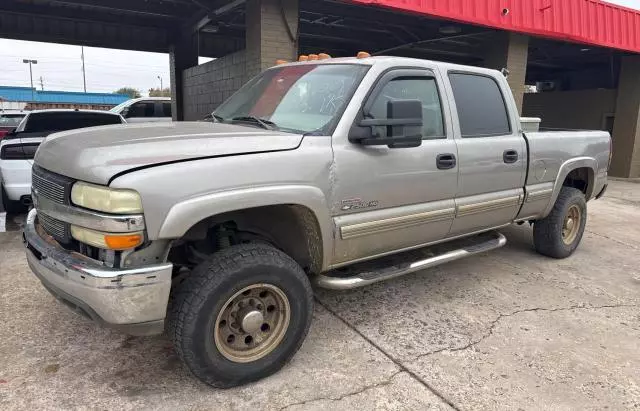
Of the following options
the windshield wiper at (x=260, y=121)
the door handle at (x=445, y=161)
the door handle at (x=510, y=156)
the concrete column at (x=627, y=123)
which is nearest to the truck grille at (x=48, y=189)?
the windshield wiper at (x=260, y=121)

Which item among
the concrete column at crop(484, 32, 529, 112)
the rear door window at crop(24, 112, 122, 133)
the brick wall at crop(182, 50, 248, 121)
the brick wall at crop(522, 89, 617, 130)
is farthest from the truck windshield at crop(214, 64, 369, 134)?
the brick wall at crop(522, 89, 617, 130)

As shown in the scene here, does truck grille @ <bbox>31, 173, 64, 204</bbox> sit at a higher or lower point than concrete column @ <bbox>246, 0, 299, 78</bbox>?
lower

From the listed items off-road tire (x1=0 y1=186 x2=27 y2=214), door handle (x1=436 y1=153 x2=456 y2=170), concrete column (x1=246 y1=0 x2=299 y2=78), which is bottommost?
off-road tire (x1=0 y1=186 x2=27 y2=214)

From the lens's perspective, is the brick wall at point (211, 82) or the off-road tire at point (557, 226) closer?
the off-road tire at point (557, 226)

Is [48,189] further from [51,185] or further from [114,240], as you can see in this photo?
[114,240]

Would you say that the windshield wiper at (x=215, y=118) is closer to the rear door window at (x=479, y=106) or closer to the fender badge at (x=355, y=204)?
the fender badge at (x=355, y=204)

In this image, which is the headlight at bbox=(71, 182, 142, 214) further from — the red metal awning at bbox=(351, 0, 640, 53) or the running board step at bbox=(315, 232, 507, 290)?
the red metal awning at bbox=(351, 0, 640, 53)

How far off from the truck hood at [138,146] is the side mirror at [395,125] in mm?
453

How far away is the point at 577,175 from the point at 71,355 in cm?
539

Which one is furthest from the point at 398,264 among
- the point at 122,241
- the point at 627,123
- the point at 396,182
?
the point at 627,123

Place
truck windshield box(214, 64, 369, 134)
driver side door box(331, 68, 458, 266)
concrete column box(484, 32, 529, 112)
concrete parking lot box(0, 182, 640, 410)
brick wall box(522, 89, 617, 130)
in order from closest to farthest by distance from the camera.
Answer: concrete parking lot box(0, 182, 640, 410) → driver side door box(331, 68, 458, 266) → truck windshield box(214, 64, 369, 134) → concrete column box(484, 32, 529, 112) → brick wall box(522, 89, 617, 130)

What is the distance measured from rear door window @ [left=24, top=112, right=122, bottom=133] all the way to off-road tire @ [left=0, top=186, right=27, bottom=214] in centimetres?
134

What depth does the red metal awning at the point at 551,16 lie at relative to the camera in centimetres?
811

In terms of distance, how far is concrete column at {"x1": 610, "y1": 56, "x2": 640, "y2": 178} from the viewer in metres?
13.5
